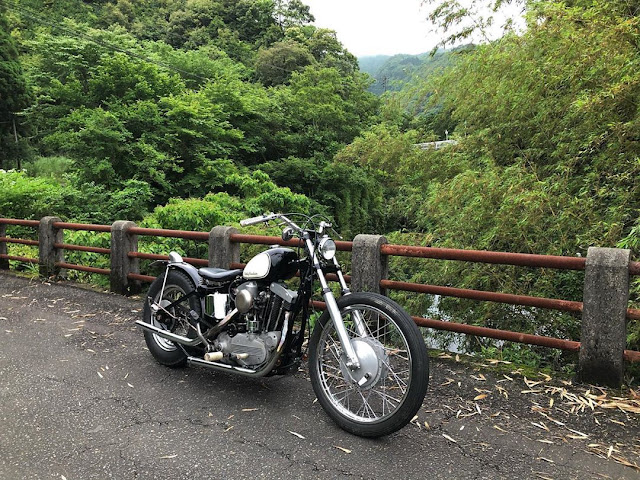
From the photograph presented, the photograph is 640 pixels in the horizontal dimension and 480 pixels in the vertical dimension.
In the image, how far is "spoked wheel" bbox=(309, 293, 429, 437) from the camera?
8.34ft

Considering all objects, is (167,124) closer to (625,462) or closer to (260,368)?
(260,368)

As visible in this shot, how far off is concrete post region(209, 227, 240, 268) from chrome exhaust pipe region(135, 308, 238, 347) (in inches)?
57.7

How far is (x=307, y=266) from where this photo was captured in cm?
309

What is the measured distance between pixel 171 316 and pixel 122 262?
2.82 metres

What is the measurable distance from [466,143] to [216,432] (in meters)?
5.66

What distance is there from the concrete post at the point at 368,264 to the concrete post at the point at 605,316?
5.19 ft

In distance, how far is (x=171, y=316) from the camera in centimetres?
371

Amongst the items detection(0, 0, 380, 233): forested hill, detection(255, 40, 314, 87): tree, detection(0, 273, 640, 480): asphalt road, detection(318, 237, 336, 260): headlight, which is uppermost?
detection(255, 40, 314, 87): tree

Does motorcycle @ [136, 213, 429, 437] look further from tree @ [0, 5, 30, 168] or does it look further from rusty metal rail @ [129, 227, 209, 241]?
tree @ [0, 5, 30, 168]

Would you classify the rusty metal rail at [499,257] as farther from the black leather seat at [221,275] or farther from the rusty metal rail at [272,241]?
the black leather seat at [221,275]

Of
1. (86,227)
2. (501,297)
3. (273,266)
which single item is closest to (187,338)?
(273,266)

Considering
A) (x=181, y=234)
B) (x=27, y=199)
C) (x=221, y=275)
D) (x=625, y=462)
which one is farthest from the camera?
(x=27, y=199)

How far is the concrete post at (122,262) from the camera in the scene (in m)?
6.14

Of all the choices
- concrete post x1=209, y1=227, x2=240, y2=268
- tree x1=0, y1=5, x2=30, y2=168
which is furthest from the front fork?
tree x1=0, y1=5, x2=30, y2=168
